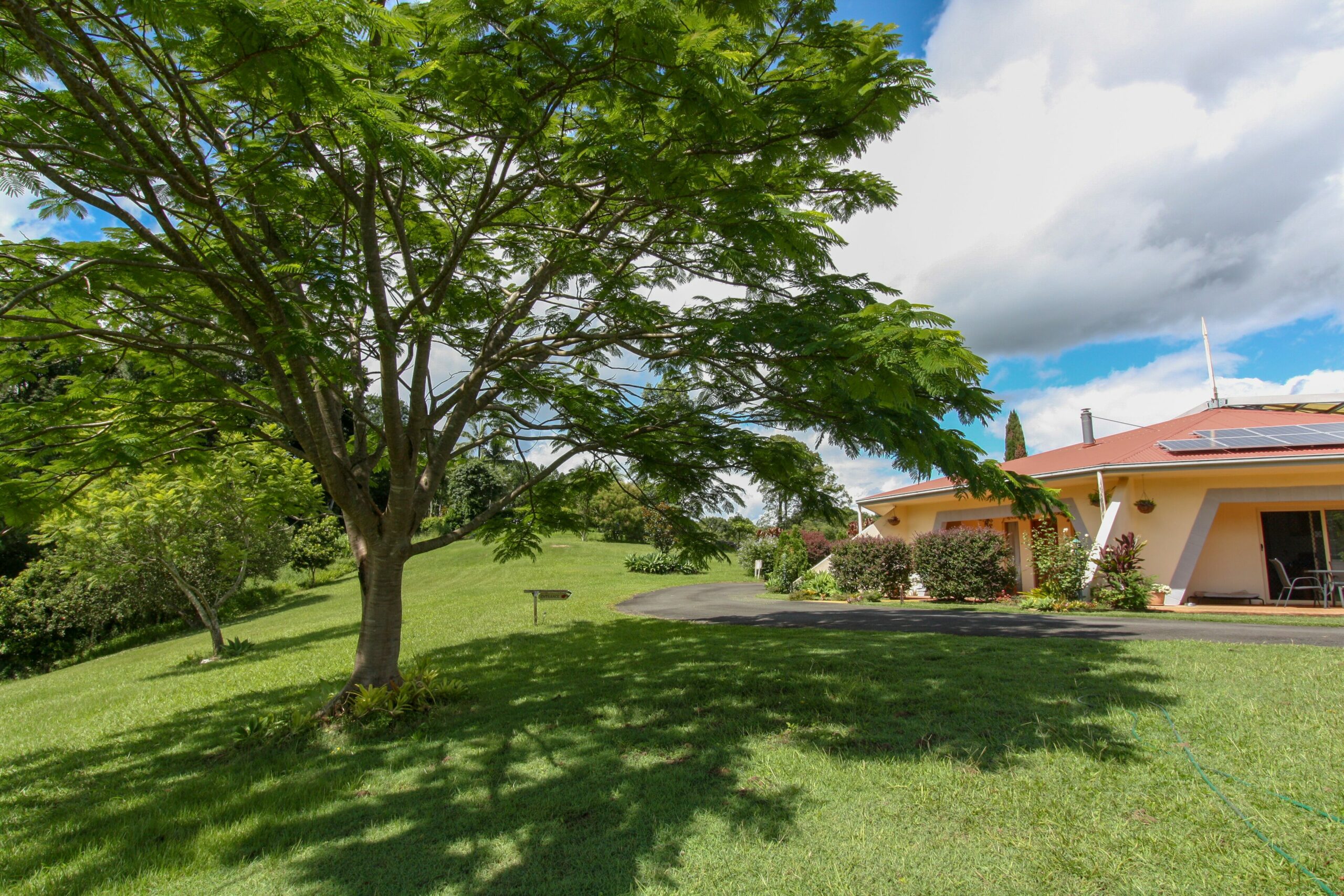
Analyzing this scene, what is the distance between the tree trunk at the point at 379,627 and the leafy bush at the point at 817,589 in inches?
552

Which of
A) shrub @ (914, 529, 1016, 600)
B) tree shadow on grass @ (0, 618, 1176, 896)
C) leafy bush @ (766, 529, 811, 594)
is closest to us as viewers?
tree shadow on grass @ (0, 618, 1176, 896)

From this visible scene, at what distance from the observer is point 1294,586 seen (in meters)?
13.9

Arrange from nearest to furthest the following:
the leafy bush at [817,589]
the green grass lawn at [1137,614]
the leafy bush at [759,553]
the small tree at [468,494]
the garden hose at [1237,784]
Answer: the garden hose at [1237,784]
the green grass lawn at [1137,614]
the leafy bush at [817,589]
the leafy bush at [759,553]
the small tree at [468,494]

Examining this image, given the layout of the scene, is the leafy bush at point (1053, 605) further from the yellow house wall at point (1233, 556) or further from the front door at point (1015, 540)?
the front door at point (1015, 540)

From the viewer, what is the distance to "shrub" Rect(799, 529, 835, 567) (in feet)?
89.1

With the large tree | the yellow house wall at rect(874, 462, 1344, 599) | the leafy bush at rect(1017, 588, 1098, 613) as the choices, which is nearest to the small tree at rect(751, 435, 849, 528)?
the large tree

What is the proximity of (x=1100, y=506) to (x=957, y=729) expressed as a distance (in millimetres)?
11635

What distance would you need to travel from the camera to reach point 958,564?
55.4 ft

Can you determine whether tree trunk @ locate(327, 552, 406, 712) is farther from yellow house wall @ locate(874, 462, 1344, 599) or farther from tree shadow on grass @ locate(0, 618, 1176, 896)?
yellow house wall @ locate(874, 462, 1344, 599)

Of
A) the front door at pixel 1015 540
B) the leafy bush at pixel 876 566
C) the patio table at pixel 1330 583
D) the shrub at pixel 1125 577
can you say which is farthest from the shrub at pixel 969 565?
the patio table at pixel 1330 583

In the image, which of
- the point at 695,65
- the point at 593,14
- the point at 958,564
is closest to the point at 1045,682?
the point at 695,65

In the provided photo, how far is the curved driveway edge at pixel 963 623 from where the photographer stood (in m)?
9.49

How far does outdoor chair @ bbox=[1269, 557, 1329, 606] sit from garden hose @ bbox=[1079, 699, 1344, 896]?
1163 centimetres

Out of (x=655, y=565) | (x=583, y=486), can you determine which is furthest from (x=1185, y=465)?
(x=655, y=565)
